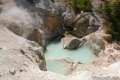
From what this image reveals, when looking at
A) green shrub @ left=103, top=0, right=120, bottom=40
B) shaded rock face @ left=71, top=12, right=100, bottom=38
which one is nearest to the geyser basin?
green shrub @ left=103, top=0, right=120, bottom=40

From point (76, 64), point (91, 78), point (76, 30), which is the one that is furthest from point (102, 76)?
point (76, 30)

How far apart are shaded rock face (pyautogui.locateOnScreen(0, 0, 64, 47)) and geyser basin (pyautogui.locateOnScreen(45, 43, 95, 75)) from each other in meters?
0.50

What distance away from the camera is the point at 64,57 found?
10727 mm

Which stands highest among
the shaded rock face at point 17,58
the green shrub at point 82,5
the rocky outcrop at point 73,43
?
the shaded rock face at point 17,58

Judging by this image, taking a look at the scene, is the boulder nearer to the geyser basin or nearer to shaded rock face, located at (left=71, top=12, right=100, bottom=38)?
the geyser basin

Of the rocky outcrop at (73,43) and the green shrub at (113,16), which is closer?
the green shrub at (113,16)

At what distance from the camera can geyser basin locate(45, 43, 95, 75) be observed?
367 inches

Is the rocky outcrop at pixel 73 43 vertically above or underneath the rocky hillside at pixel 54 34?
underneath

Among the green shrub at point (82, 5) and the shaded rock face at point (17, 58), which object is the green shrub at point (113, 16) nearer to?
the green shrub at point (82, 5)

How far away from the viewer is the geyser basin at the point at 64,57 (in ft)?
30.6

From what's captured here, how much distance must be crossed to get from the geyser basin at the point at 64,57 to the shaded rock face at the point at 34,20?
1.64 feet

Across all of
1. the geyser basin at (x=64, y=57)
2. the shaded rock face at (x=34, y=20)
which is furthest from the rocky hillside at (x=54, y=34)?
the geyser basin at (x=64, y=57)

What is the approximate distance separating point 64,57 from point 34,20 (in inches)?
79.3

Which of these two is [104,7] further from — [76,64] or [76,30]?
[76,64]
